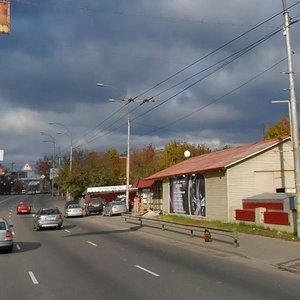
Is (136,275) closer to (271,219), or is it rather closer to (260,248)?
(260,248)

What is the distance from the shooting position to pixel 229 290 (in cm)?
1077

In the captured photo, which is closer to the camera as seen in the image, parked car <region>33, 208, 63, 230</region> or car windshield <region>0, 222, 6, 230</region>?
car windshield <region>0, 222, 6, 230</region>

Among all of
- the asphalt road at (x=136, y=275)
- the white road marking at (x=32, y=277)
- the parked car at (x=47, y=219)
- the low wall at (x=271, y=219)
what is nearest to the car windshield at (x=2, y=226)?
the asphalt road at (x=136, y=275)

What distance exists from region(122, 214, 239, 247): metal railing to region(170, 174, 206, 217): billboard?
3937 millimetres

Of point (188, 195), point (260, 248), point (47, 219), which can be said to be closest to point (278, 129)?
point (188, 195)

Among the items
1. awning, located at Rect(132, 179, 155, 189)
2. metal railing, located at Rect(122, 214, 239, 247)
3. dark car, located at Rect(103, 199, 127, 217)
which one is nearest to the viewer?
metal railing, located at Rect(122, 214, 239, 247)

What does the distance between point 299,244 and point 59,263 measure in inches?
349

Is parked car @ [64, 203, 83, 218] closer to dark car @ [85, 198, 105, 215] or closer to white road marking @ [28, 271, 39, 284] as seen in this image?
dark car @ [85, 198, 105, 215]

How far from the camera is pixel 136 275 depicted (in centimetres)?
1300

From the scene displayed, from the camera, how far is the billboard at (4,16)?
1295 cm

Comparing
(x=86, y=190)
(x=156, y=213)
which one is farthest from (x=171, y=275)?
(x=86, y=190)

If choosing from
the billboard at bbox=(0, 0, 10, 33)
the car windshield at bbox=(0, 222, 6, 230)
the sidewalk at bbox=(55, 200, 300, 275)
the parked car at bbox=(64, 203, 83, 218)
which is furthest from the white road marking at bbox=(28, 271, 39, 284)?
the parked car at bbox=(64, 203, 83, 218)

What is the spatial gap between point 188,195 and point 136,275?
1010 inches

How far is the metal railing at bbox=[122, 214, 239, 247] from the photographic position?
20.0 metres
